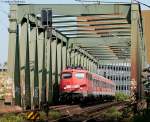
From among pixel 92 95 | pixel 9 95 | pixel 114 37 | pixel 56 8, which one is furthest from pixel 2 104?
pixel 114 37

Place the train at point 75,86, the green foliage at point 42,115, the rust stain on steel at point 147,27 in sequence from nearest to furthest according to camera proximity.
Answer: the green foliage at point 42,115 → the train at point 75,86 → the rust stain on steel at point 147,27

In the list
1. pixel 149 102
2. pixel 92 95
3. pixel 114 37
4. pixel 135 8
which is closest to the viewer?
pixel 149 102

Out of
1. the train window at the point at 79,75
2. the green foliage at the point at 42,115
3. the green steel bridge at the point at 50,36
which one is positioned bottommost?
the green foliage at the point at 42,115

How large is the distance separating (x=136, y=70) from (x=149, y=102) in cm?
1392

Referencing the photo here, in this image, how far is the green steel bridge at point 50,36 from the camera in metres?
37.9

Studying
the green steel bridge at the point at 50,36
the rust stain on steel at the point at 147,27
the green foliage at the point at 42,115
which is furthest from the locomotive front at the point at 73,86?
the rust stain on steel at the point at 147,27

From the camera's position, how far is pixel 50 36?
41438 millimetres

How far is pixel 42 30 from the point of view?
4781 centimetres

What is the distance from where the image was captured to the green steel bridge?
37.9m

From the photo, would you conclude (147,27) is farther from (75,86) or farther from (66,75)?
(75,86)

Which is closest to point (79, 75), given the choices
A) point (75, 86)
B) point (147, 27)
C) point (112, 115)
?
point (75, 86)

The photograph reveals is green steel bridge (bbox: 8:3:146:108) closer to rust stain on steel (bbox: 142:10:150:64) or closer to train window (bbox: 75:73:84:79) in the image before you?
train window (bbox: 75:73:84:79)

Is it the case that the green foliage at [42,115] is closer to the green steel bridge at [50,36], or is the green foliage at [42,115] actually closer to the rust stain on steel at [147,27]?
the green steel bridge at [50,36]

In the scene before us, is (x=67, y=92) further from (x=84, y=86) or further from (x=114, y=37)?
(x=114, y=37)
